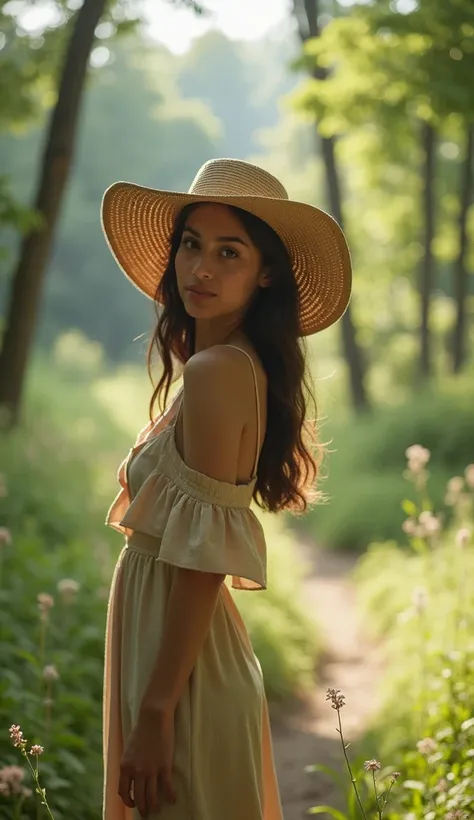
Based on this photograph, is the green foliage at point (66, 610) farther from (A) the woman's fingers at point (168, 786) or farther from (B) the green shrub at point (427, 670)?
(A) the woman's fingers at point (168, 786)

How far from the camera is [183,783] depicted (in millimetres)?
1962

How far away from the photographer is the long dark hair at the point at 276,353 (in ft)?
7.09

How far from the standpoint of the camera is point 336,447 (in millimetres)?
13805

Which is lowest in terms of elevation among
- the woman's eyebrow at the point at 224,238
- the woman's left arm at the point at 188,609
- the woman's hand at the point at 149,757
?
the woman's hand at the point at 149,757

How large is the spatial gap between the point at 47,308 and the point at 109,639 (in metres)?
36.0

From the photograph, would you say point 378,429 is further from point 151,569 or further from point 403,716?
point 151,569

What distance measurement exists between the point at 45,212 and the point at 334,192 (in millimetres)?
8015

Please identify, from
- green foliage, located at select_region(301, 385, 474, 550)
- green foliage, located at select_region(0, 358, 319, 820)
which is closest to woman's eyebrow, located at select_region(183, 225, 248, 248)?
green foliage, located at select_region(0, 358, 319, 820)

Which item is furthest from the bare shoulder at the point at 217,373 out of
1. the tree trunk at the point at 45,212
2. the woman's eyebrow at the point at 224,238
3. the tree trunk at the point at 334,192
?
the tree trunk at the point at 334,192

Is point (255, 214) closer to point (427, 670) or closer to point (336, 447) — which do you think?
point (427, 670)

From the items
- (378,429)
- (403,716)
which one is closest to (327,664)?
(403,716)

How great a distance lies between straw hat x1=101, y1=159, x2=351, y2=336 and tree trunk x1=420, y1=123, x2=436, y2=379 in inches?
491

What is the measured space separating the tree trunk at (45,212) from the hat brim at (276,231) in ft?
17.5

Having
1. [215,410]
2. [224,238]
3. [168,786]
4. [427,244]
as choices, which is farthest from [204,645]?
[427,244]
